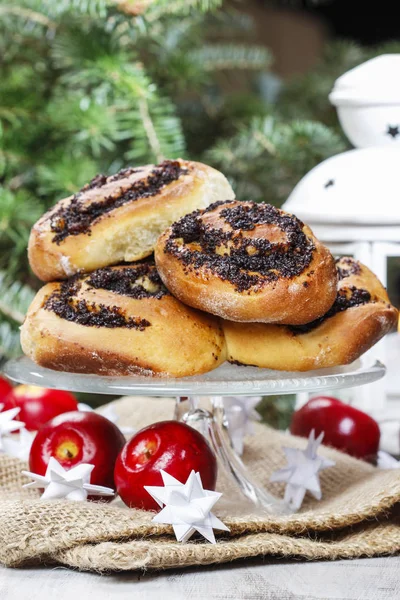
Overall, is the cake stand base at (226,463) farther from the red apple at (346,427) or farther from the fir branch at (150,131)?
the fir branch at (150,131)

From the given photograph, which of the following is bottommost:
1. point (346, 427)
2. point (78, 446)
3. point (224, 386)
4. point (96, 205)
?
point (346, 427)

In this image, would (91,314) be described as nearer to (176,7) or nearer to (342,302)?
(342,302)

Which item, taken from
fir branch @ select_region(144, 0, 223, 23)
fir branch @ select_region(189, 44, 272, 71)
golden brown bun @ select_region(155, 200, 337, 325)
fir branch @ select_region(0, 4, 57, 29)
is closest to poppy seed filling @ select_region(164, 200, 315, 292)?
golden brown bun @ select_region(155, 200, 337, 325)

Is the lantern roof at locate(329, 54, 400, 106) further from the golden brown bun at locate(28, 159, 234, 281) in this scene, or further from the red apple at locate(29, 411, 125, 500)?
the red apple at locate(29, 411, 125, 500)

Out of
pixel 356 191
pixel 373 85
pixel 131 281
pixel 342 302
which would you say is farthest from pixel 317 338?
pixel 373 85

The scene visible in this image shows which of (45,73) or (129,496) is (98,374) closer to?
(129,496)

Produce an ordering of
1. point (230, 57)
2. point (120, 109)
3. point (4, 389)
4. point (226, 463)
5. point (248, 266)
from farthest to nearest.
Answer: point (230, 57)
point (120, 109)
point (4, 389)
point (226, 463)
point (248, 266)
